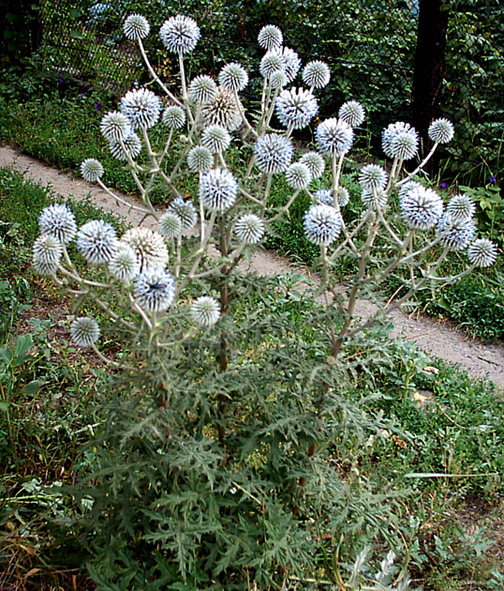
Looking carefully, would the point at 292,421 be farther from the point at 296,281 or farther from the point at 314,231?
the point at 296,281

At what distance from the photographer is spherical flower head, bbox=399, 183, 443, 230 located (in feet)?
6.62

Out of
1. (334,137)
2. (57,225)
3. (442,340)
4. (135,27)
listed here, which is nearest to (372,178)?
(334,137)

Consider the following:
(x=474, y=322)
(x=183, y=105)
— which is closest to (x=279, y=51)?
(x=183, y=105)

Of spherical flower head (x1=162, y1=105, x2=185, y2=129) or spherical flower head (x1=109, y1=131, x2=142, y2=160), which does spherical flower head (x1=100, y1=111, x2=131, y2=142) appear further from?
spherical flower head (x1=162, y1=105, x2=185, y2=129)

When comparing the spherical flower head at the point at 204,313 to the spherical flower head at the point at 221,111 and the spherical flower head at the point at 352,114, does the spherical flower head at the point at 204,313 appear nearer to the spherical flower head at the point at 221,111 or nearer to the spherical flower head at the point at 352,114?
the spherical flower head at the point at 221,111

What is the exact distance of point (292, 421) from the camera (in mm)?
2107

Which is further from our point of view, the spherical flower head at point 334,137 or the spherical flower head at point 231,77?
the spherical flower head at point 231,77

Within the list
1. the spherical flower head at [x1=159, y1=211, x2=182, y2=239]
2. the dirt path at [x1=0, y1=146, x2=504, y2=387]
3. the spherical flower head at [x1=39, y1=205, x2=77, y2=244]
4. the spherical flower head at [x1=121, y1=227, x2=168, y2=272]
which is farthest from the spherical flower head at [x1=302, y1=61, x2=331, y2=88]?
the dirt path at [x1=0, y1=146, x2=504, y2=387]

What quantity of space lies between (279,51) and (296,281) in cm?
209

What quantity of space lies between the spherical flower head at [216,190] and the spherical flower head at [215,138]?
0.55ft

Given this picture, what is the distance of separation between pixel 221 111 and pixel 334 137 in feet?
1.26

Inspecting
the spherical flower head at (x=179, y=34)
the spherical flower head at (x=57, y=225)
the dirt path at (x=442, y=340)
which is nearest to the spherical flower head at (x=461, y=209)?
the spherical flower head at (x=179, y=34)

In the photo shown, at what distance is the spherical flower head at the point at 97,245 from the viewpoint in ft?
5.73

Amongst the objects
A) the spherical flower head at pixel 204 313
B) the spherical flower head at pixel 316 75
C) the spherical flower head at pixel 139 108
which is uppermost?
the spherical flower head at pixel 316 75
